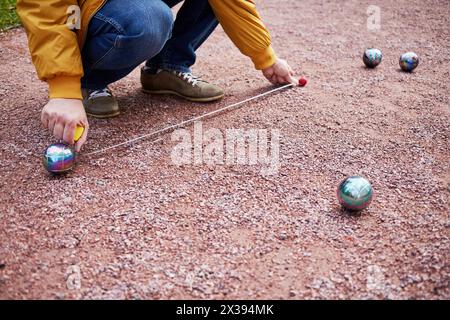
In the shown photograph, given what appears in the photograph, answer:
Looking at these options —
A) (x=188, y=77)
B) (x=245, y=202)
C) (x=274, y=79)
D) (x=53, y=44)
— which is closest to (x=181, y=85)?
(x=188, y=77)

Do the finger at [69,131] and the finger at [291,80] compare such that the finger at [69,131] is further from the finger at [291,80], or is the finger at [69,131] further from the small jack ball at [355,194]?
the finger at [291,80]

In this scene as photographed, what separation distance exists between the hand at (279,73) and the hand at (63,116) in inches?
57.0

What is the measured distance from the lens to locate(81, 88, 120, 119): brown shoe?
285 centimetres

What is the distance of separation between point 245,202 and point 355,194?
511 mm

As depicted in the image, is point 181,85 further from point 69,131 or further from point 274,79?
point 69,131

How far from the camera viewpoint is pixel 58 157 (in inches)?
86.2

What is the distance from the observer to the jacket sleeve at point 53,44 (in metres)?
2.05

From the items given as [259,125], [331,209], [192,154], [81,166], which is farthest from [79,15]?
[331,209]

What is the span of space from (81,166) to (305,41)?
284 centimetres

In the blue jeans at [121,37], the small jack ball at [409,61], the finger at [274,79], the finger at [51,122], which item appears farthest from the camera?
the small jack ball at [409,61]

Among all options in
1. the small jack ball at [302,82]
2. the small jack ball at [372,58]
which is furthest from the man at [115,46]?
the small jack ball at [372,58]

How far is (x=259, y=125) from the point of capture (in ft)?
9.18

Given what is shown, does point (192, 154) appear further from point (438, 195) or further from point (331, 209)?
point (438, 195)
